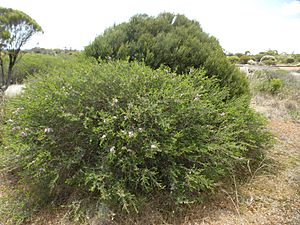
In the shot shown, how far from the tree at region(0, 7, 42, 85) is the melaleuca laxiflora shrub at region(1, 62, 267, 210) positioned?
9353 millimetres

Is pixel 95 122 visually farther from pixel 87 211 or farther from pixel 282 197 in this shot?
pixel 282 197

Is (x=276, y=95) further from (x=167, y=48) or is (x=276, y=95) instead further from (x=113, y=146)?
(x=113, y=146)

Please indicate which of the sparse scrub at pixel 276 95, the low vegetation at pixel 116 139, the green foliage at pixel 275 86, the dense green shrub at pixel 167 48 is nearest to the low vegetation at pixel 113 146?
the low vegetation at pixel 116 139

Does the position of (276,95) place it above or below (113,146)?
below

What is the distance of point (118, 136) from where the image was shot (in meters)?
1.87

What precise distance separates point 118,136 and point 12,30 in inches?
452

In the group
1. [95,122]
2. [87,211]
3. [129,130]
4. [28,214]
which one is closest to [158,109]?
[129,130]

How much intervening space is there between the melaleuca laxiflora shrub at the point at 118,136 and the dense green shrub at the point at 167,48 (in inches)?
31.5

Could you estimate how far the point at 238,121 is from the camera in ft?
8.00

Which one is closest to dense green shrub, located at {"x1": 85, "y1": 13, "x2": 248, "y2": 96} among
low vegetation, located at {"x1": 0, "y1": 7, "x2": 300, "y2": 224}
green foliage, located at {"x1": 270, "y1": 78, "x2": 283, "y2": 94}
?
low vegetation, located at {"x1": 0, "y1": 7, "x2": 300, "y2": 224}

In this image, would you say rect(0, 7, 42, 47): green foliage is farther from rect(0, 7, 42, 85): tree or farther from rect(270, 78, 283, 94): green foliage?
rect(270, 78, 283, 94): green foliage

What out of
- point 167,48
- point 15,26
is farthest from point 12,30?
point 167,48

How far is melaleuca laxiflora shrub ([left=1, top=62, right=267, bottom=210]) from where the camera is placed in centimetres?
186

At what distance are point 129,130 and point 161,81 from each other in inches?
29.5
